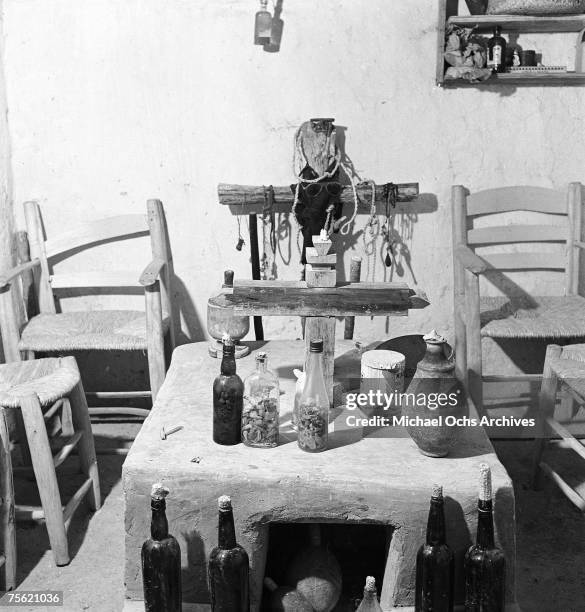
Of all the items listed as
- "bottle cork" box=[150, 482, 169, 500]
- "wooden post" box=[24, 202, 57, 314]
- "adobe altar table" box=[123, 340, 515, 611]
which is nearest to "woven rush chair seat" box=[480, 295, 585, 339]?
"adobe altar table" box=[123, 340, 515, 611]

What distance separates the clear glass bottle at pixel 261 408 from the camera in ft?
7.27

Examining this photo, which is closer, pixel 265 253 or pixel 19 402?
pixel 19 402

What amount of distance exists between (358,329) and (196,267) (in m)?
0.81

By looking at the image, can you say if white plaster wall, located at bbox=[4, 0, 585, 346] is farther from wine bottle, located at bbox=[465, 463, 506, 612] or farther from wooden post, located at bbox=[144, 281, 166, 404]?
wine bottle, located at bbox=[465, 463, 506, 612]

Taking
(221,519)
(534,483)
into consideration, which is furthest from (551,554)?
(221,519)

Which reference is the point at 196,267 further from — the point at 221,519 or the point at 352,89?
the point at 221,519

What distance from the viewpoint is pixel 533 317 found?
11.0 feet

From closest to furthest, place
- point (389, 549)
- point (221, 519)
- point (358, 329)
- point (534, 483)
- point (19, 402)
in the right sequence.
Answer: point (221, 519) → point (389, 549) → point (19, 402) → point (534, 483) → point (358, 329)

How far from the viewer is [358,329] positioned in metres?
3.86

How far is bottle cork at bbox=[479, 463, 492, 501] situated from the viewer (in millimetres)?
1951

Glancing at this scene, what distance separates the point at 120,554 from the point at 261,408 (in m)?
0.95

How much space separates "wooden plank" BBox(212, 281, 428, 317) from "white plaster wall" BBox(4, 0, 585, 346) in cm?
142

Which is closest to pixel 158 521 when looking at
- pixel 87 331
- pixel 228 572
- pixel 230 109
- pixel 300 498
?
pixel 228 572

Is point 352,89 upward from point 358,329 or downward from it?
upward
